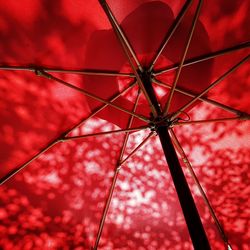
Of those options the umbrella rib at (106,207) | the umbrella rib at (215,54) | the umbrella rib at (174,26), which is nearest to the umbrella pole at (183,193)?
the umbrella rib at (174,26)

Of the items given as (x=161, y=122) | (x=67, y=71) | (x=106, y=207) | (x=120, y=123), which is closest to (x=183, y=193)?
(x=161, y=122)

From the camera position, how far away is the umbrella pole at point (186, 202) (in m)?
1.49

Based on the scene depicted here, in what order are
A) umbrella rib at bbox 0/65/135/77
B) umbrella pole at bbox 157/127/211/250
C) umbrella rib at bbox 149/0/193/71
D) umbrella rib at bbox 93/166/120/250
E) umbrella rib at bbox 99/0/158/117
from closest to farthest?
1. umbrella pole at bbox 157/127/211/250
2. umbrella rib at bbox 99/0/158/117
3. umbrella rib at bbox 0/65/135/77
4. umbrella rib at bbox 149/0/193/71
5. umbrella rib at bbox 93/166/120/250

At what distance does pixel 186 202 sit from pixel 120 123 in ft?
4.35

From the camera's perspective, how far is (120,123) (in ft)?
8.97

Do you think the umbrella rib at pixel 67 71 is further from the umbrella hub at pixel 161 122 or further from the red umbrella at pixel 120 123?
the umbrella hub at pixel 161 122

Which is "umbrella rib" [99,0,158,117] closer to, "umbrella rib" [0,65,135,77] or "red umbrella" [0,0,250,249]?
"red umbrella" [0,0,250,249]

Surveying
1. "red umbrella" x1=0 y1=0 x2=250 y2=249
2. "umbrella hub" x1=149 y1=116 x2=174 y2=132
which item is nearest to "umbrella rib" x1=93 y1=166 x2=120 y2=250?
"red umbrella" x1=0 y1=0 x2=250 y2=249

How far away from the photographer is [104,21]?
6.42ft

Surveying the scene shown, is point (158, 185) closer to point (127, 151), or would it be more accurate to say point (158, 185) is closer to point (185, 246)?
point (127, 151)

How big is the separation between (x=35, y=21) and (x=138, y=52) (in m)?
1.04

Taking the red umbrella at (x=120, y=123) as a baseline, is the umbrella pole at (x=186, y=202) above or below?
A: below

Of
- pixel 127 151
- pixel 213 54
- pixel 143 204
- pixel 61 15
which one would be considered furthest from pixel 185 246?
pixel 61 15

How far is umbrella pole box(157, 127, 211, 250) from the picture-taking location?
149 cm
